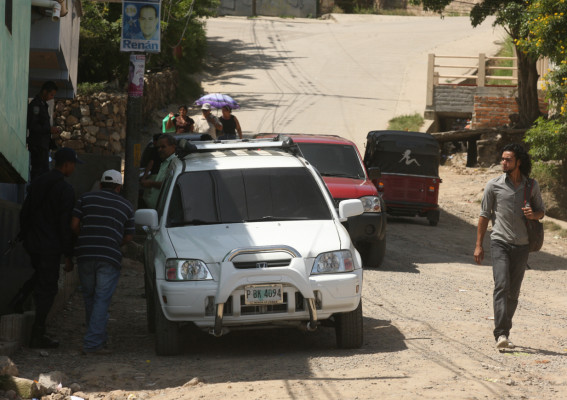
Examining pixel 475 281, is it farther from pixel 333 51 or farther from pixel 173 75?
pixel 333 51

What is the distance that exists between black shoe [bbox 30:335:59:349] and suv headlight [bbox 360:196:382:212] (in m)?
6.35

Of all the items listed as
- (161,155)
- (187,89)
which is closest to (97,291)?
(161,155)

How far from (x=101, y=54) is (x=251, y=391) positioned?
2224 cm

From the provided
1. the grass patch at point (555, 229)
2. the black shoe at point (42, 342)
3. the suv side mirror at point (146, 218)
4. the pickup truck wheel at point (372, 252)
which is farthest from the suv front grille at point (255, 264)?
the grass patch at point (555, 229)

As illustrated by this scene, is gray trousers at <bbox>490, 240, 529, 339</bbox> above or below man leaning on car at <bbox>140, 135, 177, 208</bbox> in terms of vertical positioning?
below

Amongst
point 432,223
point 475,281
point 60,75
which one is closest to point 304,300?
point 475,281

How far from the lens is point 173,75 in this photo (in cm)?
3547

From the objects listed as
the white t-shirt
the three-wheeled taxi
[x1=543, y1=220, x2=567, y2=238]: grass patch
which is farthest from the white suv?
[x1=543, y1=220, x2=567, y2=238]: grass patch

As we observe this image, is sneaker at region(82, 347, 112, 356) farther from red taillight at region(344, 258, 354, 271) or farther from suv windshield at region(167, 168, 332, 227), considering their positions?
red taillight at region(344, 258, 354, 271)

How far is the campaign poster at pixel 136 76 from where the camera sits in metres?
14.1

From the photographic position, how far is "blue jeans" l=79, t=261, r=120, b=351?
9023mm

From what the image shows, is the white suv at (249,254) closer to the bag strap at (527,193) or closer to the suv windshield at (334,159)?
the bag strap at (527,193)

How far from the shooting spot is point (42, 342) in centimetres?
923

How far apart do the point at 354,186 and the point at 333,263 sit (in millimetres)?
5886
